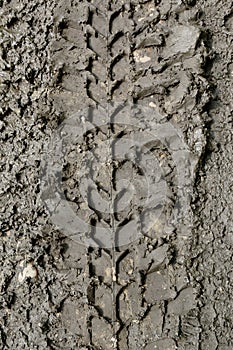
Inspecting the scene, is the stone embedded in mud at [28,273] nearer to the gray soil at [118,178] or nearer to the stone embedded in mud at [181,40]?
the gray soil at [118,178]

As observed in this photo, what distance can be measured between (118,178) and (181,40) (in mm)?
359

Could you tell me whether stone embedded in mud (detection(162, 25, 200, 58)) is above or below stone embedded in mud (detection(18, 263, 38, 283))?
above

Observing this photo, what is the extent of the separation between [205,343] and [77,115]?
61 centimetres

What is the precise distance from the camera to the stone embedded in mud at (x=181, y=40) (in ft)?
4.07

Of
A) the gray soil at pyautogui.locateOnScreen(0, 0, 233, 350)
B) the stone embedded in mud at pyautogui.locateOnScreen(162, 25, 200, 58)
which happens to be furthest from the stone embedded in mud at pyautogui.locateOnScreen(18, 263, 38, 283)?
the stone embedded in mud at pyautogui.locateOnScreen(162, 25, 200, 58)

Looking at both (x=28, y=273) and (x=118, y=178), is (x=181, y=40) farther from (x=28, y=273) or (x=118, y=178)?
(x=28, y=273)

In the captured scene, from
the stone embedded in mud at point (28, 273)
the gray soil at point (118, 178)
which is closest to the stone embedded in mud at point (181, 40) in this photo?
the gray soil at point (118, 178)

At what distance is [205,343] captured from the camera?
1204mm

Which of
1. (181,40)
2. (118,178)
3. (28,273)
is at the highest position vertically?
(181,40)

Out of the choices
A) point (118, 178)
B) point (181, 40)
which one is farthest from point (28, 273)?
point (181, 40)

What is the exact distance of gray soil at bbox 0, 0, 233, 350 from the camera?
121 centimetres

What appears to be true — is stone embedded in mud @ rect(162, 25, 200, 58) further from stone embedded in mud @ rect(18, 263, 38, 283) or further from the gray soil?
stone embedded in mud @ rect(18, 263, 38, 283)

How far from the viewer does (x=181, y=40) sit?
49.1 inches

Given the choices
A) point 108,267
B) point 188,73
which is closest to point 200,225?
point 108,267
